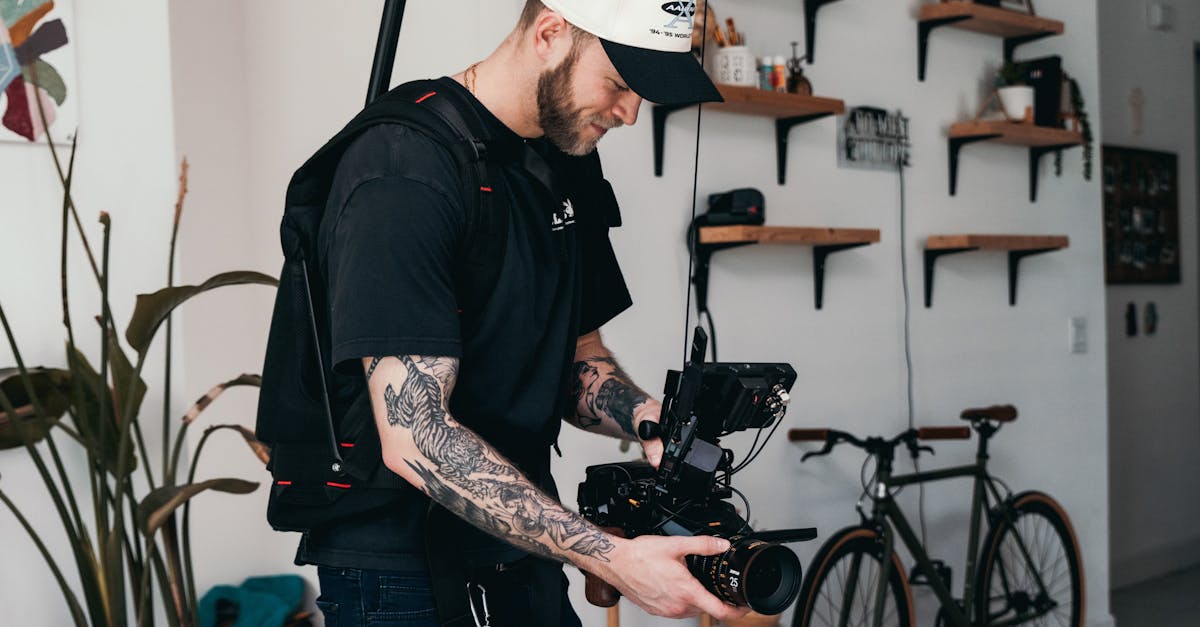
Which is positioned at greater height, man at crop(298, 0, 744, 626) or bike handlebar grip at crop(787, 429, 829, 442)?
man at crop(298, 0, 744, 626)

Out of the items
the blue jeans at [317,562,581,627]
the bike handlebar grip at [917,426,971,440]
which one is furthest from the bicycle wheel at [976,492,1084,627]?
the blue jeans at [317,562,581,627]

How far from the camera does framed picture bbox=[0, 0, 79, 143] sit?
2299 mm

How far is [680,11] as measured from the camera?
1.33 m

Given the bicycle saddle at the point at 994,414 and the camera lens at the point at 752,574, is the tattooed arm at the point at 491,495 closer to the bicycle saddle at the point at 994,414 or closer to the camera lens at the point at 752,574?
the camera lens at the point at 752,574

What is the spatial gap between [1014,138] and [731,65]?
1265 millimetres

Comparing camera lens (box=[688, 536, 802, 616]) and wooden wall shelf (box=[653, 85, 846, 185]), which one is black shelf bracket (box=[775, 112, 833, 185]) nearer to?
wooden wall shelf (box=[653, 85, 846, 185])

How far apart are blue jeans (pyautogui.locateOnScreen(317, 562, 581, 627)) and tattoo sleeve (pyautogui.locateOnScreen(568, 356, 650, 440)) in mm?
282

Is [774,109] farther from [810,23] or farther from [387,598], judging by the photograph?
[387,598]

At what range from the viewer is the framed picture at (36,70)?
230cm

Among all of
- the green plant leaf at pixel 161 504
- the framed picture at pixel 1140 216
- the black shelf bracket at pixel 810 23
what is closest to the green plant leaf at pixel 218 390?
the green plant leaf at pixel 161 504

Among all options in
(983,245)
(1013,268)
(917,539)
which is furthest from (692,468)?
(1013,268)

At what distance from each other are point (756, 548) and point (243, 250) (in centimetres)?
199

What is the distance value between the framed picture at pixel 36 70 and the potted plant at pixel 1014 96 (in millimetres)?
2677

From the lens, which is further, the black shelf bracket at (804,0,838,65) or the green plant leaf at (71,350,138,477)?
the black shelf bracket at (804,0,838,65)
